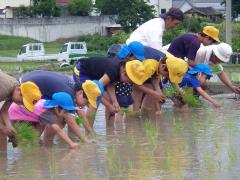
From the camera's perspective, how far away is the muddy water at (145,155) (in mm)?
6395

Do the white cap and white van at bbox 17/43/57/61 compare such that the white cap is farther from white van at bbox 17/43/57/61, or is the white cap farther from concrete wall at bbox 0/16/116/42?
concrete wall at bbox 0/16/116/42

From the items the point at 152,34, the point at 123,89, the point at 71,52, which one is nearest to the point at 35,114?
the point at 123,89

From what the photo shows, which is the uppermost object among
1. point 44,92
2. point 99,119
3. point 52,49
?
point 44,92

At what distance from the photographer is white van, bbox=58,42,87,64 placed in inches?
1467

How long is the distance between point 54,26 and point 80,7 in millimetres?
4947

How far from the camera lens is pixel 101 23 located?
58688 mm

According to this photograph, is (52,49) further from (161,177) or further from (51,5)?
(161,177)

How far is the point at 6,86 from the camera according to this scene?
718 centimetres

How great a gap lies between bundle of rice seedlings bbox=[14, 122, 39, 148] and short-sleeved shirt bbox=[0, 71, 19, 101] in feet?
1.42

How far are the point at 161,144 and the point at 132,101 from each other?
217 cm

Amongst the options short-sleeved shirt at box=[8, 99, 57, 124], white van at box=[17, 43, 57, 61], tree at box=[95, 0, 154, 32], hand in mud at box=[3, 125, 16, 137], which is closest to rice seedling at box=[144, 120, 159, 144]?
short-sleeved shirt at box=[8, 99, 57, 124]

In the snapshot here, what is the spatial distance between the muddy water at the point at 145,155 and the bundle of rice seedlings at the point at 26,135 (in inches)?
3.5

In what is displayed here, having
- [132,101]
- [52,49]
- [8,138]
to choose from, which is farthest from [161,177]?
[52,49]

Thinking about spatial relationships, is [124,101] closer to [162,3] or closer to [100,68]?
[100,68]
